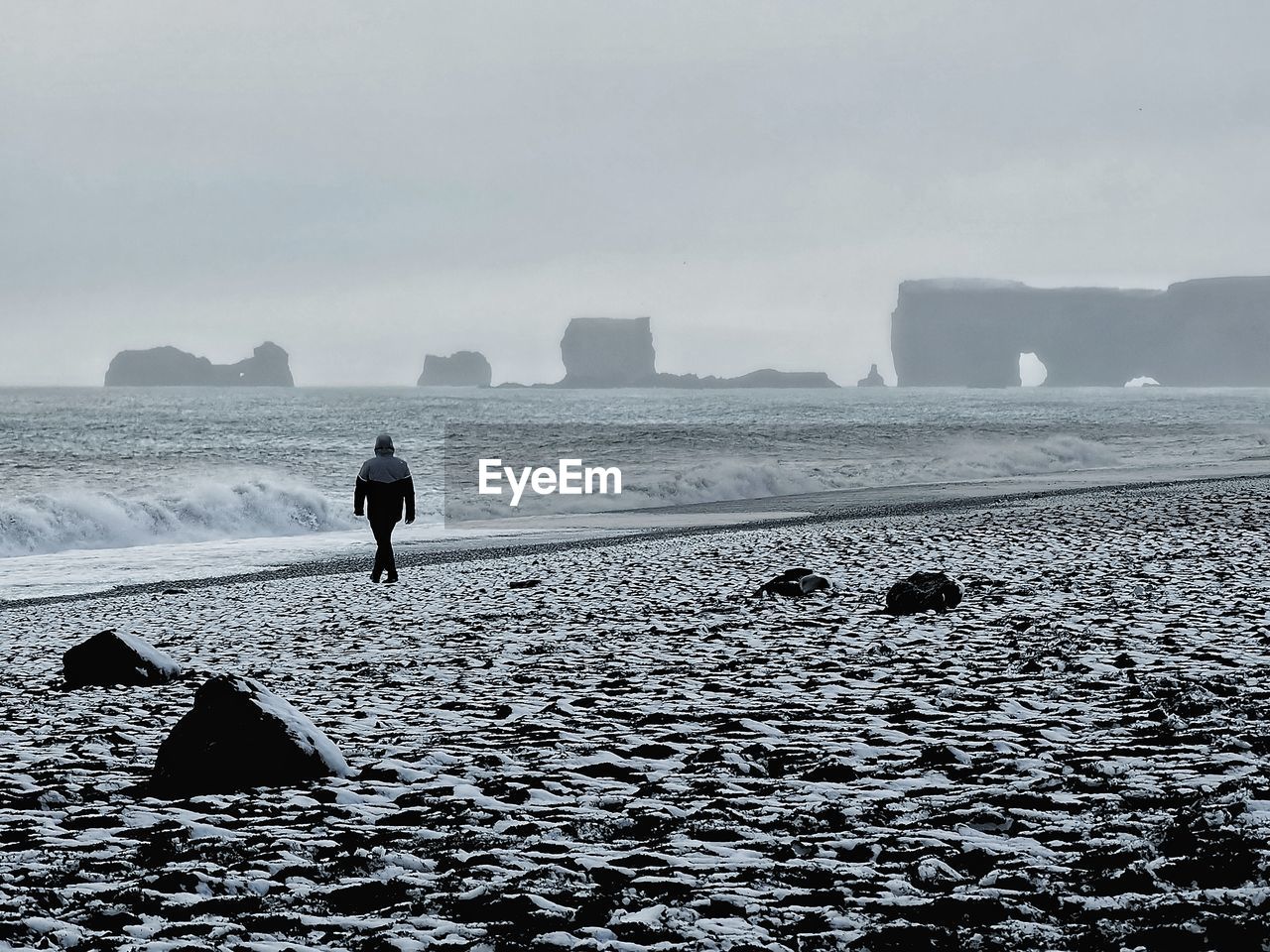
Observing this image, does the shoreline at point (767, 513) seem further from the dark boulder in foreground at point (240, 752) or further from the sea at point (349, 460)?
the dark boulder in foreground at point (240, 752)

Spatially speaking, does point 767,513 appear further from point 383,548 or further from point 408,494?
point 383,548

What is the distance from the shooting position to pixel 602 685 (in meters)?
8.09

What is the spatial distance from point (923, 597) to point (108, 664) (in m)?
7.01

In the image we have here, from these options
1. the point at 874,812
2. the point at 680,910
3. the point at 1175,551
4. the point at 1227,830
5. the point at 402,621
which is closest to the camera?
the point at 680,910

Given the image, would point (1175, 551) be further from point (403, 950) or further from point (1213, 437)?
point (1213, 437)

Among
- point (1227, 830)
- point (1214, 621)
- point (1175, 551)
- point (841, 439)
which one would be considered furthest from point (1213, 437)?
point (1227, 830)

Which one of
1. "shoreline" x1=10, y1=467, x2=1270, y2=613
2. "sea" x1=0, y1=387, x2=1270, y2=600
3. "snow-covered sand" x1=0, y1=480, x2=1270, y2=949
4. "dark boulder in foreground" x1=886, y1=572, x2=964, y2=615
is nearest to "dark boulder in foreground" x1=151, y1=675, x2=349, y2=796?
"snow-covered sand" x1=0, y1=480, x2=1270, y2=949

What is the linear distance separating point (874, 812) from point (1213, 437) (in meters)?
77.3

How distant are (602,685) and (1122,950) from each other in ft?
16.1

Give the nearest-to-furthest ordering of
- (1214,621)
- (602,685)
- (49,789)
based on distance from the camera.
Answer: (49,789), (602,685), (1214,621)

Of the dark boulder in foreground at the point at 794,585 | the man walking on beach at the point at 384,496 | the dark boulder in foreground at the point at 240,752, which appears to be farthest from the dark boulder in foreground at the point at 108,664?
the man walking on beach at the point at 384,496

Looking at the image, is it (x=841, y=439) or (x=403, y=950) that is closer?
(x=403, y=950)

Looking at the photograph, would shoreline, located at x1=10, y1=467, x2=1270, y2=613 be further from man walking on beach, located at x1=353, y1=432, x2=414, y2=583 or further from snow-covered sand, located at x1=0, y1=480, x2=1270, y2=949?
snow-covered sand, located at x1=0, y1=480, x2=1270, y2=949

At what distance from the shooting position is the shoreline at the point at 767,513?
723 inches
